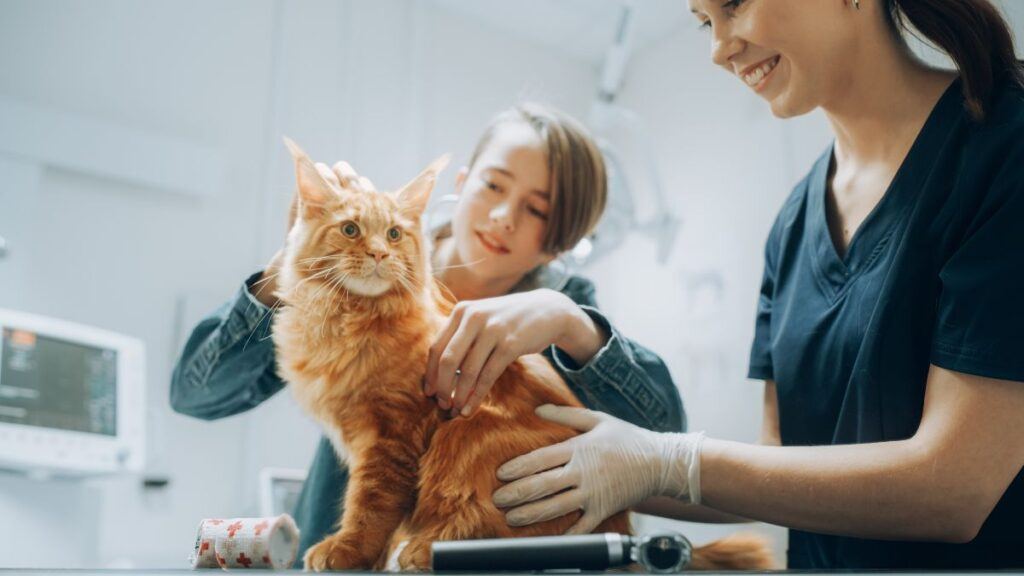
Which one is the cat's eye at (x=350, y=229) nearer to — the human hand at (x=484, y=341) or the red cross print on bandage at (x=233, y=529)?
the human hand at (x=484, y=341)

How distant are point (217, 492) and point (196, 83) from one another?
0.69 m

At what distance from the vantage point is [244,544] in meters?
0.64

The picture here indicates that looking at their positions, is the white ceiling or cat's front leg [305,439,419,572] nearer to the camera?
cat's front leg [305,439,419,572]

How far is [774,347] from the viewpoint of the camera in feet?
3.34

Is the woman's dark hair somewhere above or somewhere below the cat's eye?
above

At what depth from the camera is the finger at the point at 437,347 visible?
2.48 ft

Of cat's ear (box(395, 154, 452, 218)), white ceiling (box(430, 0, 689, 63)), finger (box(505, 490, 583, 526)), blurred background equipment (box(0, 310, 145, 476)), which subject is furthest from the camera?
white ceiling (box(430, 0, 689, 63))

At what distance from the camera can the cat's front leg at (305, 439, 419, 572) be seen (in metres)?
0.67

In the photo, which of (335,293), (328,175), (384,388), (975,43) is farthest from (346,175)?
(975,43)

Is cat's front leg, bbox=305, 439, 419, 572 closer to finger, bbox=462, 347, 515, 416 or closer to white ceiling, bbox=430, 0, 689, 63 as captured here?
finger, bbox=462, 347, 515, 416

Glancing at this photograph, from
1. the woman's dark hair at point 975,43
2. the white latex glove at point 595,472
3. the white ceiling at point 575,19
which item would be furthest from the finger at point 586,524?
the white ceiling at point 575,19

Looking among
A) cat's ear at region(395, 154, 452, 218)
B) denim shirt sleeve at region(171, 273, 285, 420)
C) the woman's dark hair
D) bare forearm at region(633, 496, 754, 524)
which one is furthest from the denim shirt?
the woman's dark hair

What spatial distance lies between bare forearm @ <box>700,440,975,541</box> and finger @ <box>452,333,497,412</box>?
0.91 ft

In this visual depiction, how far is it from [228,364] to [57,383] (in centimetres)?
32
